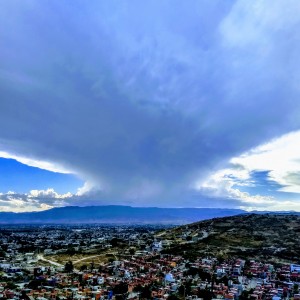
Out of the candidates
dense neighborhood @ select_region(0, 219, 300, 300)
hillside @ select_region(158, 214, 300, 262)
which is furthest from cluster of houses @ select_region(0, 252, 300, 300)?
hillside @ select_region(158, 214, 300, 262)

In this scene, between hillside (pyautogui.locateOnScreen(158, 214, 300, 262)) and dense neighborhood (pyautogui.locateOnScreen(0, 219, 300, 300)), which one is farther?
hillside (pyautogui.locateOnScreen(158, 214, 300, 262))

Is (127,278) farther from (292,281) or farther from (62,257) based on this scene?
(62,257)

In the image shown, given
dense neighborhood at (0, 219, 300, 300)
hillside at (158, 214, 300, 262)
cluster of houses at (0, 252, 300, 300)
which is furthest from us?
hillside at (158, 214, 300, 262)

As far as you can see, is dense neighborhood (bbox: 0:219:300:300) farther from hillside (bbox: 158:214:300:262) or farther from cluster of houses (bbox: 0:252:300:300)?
hillside (bbox: 158:214:300:262)

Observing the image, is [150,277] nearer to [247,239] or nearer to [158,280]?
[158,280]

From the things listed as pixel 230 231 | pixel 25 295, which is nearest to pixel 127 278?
pixel 25 295

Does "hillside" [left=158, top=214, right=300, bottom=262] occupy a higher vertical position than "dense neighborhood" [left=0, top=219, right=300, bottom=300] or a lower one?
higher

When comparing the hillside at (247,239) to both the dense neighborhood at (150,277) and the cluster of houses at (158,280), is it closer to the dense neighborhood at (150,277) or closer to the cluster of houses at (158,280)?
the dense neighborhood at (150,277)

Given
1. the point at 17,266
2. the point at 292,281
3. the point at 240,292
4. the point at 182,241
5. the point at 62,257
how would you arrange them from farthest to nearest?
1. the point at 182,241
2. the point at 62,257
3. the point at 17,266
4. the point at 292,281
5. the point at 240,292
